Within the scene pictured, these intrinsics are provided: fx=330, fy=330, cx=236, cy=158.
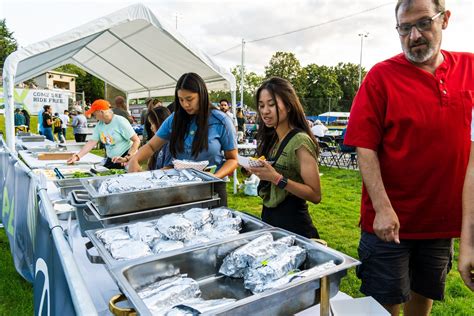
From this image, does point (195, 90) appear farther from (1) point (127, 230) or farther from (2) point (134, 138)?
(2) point (134, 138)

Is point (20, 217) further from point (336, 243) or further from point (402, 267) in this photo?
point (336, 243)

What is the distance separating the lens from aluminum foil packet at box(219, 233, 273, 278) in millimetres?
990

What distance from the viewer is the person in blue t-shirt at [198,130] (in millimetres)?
1984

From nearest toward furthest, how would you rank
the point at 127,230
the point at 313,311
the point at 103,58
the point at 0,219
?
the point at 313,311 → the point at 127,230 → the point at 0,219 → the point at 103,58

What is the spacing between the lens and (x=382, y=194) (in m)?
1.23

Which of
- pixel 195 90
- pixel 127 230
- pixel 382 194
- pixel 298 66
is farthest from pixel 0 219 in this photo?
pixel 298 66

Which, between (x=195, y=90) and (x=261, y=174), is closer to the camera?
(x=261, y=174)

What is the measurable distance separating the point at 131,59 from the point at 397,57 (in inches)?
244

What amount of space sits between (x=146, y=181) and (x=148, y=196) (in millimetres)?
182

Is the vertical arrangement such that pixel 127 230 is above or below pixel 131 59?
below

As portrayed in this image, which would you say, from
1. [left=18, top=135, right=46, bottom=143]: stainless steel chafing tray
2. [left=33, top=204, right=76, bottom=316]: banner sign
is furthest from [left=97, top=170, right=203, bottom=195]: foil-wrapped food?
[left=18, top=135, right=46, bottom=143]: stainless steel chafing tray

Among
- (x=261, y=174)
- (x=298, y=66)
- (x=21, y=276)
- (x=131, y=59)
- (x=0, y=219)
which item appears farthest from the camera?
(x=298, y=66)

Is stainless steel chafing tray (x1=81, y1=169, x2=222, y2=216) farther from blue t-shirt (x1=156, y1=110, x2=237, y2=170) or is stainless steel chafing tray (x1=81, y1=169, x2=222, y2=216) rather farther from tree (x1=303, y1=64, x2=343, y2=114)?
tree (x1=303, y1=64, x2=343, y2=114)

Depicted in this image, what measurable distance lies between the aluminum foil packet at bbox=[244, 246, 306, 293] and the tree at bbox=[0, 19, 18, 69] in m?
48.0
